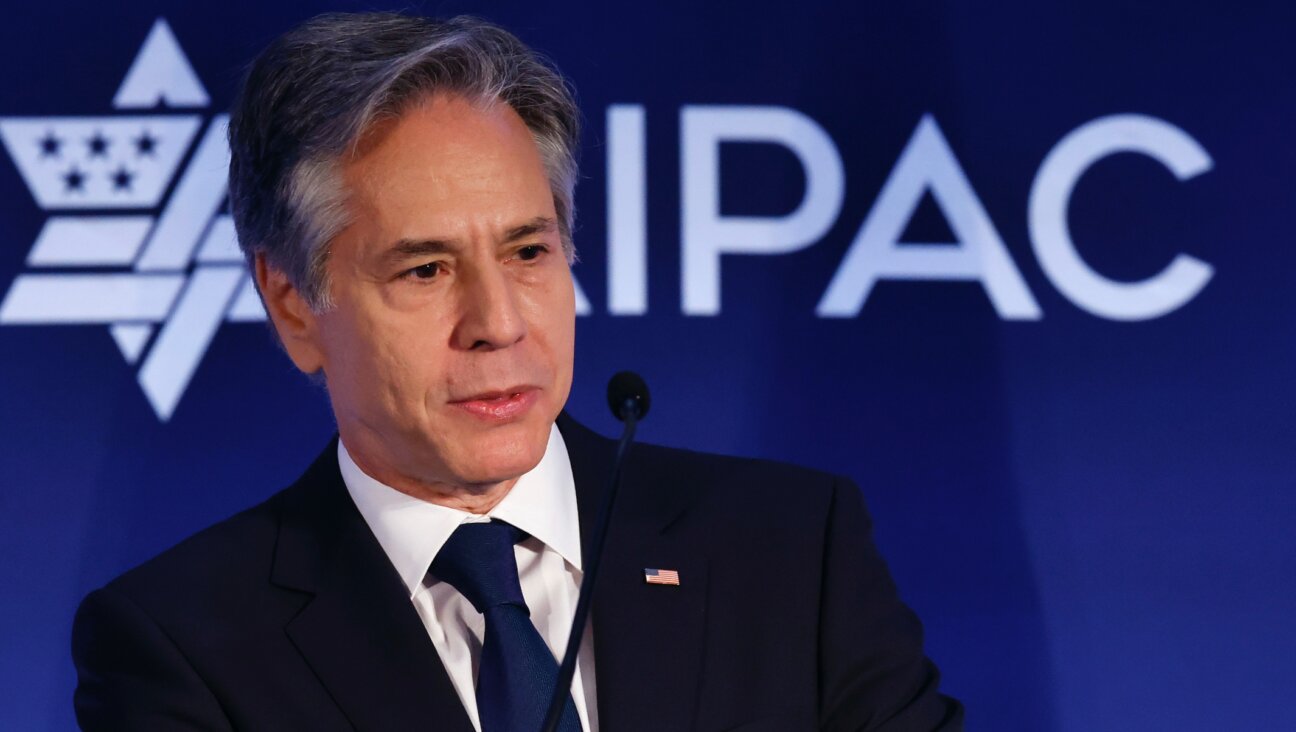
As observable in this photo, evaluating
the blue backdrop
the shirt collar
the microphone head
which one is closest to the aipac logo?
the blue backdrop

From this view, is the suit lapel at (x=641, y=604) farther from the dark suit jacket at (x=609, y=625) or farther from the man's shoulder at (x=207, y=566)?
the man's shoulder at (x=207, y=566)

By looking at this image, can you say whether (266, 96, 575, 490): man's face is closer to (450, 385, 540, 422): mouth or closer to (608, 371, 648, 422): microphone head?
(450, 385, 540, 422): mouth

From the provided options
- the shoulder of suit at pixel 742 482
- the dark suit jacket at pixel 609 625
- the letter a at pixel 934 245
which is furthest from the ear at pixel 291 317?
the letter a at pixel 934 245

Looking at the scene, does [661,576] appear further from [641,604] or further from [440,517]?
[440,517]

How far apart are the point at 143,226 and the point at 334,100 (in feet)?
2.77

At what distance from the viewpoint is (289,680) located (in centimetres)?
166

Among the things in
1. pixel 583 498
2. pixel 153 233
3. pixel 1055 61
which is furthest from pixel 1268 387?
pixel 153 233

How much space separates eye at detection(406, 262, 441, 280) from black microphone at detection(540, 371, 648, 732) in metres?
0.29

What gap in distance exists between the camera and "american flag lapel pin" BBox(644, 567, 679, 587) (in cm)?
177

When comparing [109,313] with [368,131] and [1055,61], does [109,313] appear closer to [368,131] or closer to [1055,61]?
[368,131]

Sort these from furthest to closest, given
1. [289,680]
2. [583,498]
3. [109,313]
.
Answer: [109,313], [583,498], [289,680]

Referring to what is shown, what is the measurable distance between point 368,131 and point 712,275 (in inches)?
33.8

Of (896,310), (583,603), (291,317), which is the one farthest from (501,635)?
(896,310)

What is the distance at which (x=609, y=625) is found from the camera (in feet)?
5.59
